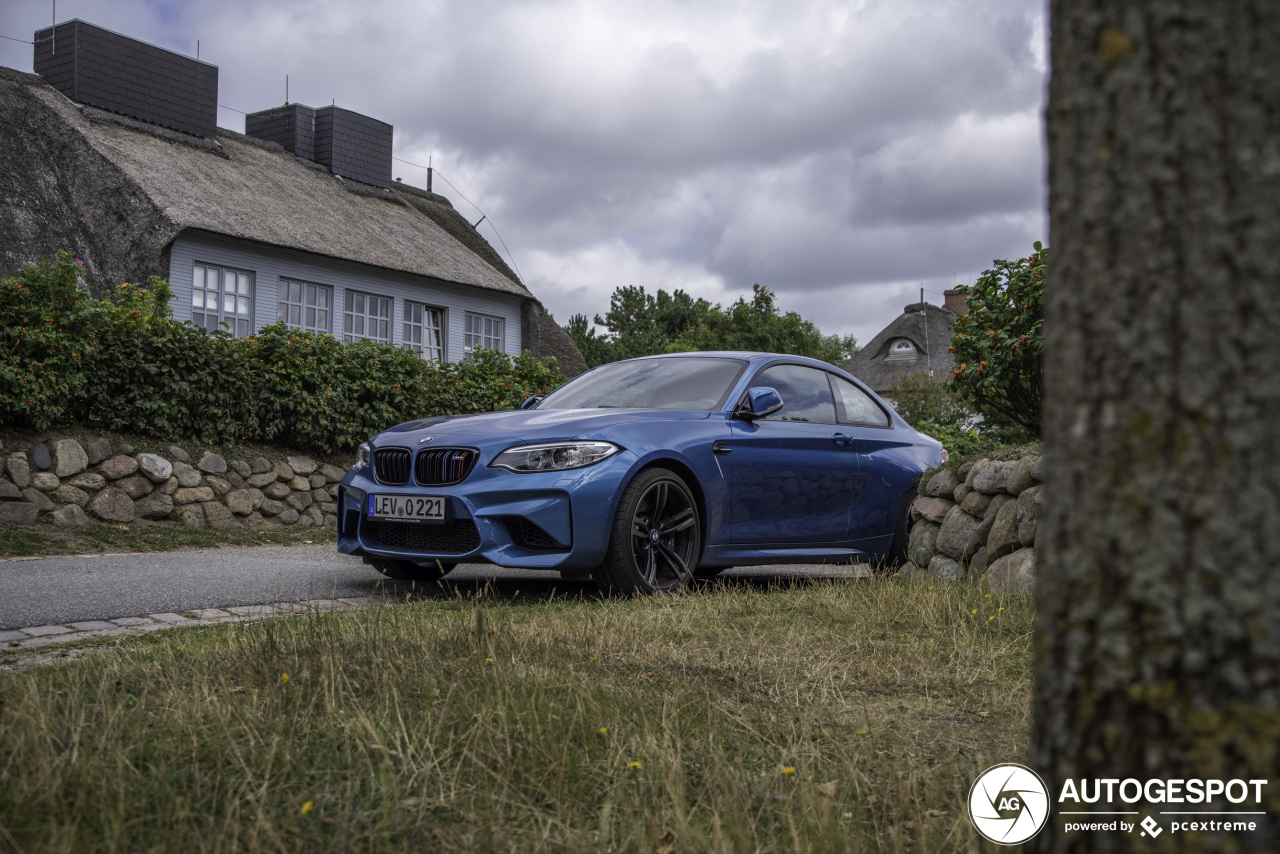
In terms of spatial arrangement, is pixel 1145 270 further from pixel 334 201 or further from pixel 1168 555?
pixel 334 201

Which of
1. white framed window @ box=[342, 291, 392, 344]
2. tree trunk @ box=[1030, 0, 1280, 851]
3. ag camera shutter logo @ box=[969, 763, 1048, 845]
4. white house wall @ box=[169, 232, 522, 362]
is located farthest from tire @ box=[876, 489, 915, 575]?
white framed window @ box=[342, 291, 392, 344]

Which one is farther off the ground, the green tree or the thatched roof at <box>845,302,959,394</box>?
the thatched roof at <box>845,302,959,394</box>

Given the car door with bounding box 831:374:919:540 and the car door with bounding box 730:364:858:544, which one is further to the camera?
the car door with bounding box 831:374:919:540

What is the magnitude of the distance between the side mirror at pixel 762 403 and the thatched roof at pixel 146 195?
1348 centimetres

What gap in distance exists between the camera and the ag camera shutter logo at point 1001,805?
202 cm

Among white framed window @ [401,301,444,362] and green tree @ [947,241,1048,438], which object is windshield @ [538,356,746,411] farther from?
white framed window @ [401,301,444,362]

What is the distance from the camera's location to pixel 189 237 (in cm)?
1759

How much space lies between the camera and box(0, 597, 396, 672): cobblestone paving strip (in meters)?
4.11

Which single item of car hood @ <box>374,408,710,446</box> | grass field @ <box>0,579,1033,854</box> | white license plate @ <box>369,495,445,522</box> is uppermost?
car hood @ <box>374,408,710,446</box>

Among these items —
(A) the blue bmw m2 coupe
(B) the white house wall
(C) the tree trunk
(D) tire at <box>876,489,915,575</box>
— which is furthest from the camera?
(B) the white house wall

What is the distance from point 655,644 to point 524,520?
1.73 meters

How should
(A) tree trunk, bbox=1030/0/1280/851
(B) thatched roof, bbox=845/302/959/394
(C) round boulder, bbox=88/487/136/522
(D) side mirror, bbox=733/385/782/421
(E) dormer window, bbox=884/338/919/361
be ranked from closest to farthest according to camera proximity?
(A) tree trunk, bbox=1030/0/1280/851
(D) side mirror, bbox=733/385/782/421
(C) round boulder, bbox=88/487/136/522
(B) thatched roof, bbox=845/302/959/394
(E) dormer window, bbox=884/338/919/361

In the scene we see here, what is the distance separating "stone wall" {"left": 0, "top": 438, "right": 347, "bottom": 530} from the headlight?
18.4ft

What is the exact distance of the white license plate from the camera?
561 cm
